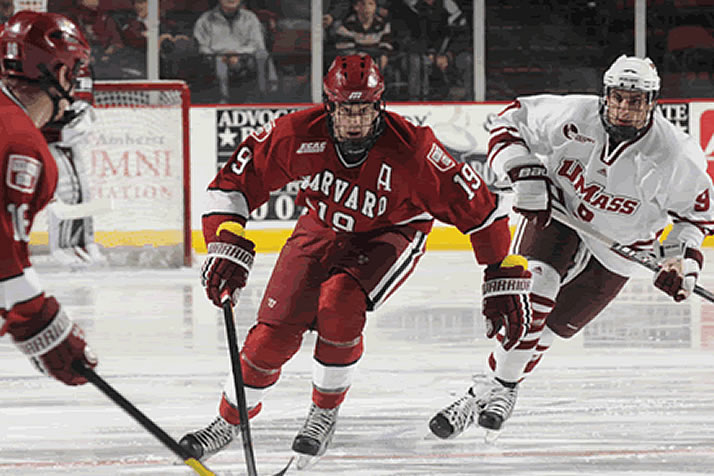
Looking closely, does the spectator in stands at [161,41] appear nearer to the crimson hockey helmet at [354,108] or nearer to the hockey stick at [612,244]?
the hockey stick at [612,244]

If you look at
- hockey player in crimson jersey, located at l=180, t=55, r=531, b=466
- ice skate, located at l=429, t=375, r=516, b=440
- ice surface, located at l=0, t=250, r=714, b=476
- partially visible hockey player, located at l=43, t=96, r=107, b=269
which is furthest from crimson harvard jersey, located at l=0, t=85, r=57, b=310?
partially visible hockey player, located at l=43, t=96, r=107, b=269

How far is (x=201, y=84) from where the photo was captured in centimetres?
831

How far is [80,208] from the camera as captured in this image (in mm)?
6918

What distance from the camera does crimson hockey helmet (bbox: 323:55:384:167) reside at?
2.76 meters

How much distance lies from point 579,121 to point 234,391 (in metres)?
1.32

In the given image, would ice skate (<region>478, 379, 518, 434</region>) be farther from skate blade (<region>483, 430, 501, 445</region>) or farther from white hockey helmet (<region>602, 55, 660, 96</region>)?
white hockey helmet (<region>602, 55, 660, 96</region>)

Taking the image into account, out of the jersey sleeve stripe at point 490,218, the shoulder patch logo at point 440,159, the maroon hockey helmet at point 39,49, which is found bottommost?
the jersey sleeve stripe at point 490,218

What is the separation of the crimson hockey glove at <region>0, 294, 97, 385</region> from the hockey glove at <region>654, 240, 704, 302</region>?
1.85 metres

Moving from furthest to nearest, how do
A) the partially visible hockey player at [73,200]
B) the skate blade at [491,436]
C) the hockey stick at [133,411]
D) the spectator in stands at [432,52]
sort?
the spectator in stands at [432,52] < the partially visible hockey player at [73,200] < the skate blade at [491,436] < the hockey stick at [133,411]

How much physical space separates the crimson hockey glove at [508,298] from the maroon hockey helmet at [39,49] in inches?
48.2

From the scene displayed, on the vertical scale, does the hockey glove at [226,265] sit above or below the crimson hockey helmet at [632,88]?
below

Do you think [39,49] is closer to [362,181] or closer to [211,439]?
[362,181]

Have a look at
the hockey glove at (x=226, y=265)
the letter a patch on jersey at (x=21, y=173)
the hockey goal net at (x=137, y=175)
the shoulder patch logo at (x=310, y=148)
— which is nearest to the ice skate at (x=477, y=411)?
the hockey glove at (x=226, y=265)

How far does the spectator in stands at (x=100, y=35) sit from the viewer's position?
8141mm
